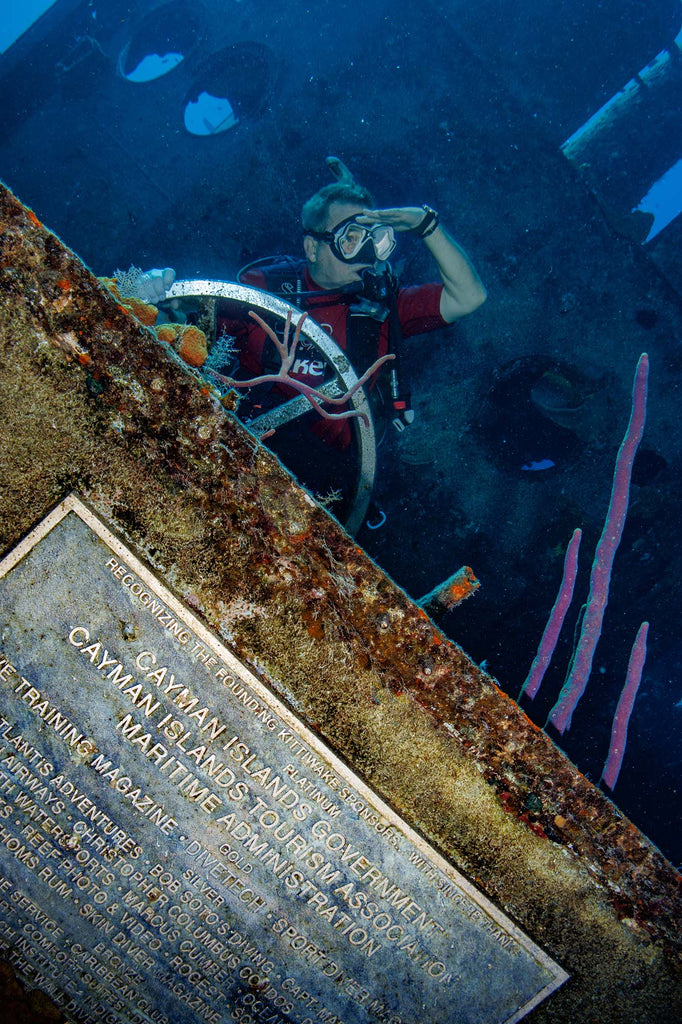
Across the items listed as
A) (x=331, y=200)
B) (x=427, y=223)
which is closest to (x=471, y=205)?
(x=427, y=223)

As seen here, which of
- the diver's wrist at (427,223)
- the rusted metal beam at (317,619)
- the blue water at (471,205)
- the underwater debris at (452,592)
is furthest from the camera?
the blue water at (471,205)

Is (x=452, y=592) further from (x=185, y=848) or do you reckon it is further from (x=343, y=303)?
(x=343, y=303)

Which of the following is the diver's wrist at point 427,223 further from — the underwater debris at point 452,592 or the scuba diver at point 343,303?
the underwater debris at point 452,592

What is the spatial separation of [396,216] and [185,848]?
138 inches

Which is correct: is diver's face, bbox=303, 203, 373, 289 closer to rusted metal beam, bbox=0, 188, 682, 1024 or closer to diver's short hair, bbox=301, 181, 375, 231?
diver's short hair, bbox=301, 181, 375, 231

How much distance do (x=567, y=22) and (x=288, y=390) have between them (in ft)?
14.4

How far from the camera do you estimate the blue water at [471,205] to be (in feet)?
13.1

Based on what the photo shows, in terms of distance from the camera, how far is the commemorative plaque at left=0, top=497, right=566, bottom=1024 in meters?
1.69

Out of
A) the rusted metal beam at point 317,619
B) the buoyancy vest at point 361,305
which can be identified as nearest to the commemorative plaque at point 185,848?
the rusted metal beam at point 317,619

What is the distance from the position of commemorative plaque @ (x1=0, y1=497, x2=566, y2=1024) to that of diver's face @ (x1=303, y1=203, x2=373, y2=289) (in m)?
2.55

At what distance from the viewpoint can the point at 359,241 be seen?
127 inches

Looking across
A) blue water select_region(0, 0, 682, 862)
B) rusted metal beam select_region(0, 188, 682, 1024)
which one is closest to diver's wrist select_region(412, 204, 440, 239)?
blue water select_region(0, 0, 682, 862)

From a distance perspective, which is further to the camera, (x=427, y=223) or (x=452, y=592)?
(x=427, y=223)

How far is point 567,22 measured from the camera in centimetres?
456
